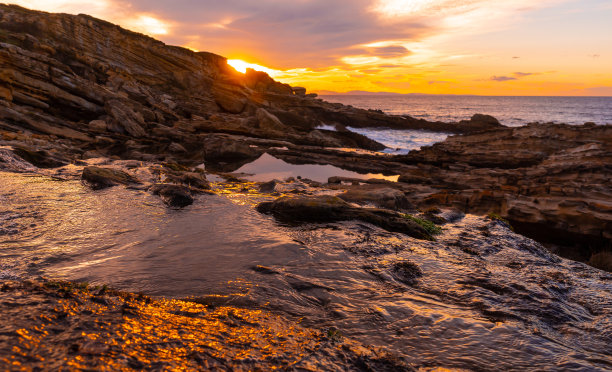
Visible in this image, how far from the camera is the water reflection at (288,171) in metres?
22.7

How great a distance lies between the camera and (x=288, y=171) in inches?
969

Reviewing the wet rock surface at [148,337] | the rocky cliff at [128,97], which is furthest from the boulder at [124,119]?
the wet rock surface at [148,337]

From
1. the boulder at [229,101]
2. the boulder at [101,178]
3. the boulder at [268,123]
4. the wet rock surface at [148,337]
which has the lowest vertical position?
the wet rock surface at [148,337]

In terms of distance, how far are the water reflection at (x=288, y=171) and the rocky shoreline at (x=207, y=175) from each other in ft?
3.85

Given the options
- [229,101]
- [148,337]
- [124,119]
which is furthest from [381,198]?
[229,101]

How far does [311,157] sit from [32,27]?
134 feet

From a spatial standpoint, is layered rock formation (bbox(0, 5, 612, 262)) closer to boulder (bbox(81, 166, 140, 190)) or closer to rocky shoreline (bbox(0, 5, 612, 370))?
rocky shoreline (bbox(0, 5, 612, 370))

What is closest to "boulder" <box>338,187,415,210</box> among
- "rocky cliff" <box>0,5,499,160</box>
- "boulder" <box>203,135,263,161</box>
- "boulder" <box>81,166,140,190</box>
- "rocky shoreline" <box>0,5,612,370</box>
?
"rocky shoreline" <box>0,5,612,370</box>

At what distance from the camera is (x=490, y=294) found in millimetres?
6543

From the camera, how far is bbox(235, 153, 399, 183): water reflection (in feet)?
74.5

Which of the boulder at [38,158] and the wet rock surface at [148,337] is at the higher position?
the boulder at [38,158]

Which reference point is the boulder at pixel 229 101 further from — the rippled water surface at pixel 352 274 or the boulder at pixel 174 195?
the rippled water surface at pixel 352 274

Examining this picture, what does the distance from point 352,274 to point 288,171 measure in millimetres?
17979

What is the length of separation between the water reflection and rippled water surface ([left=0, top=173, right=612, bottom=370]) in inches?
463
